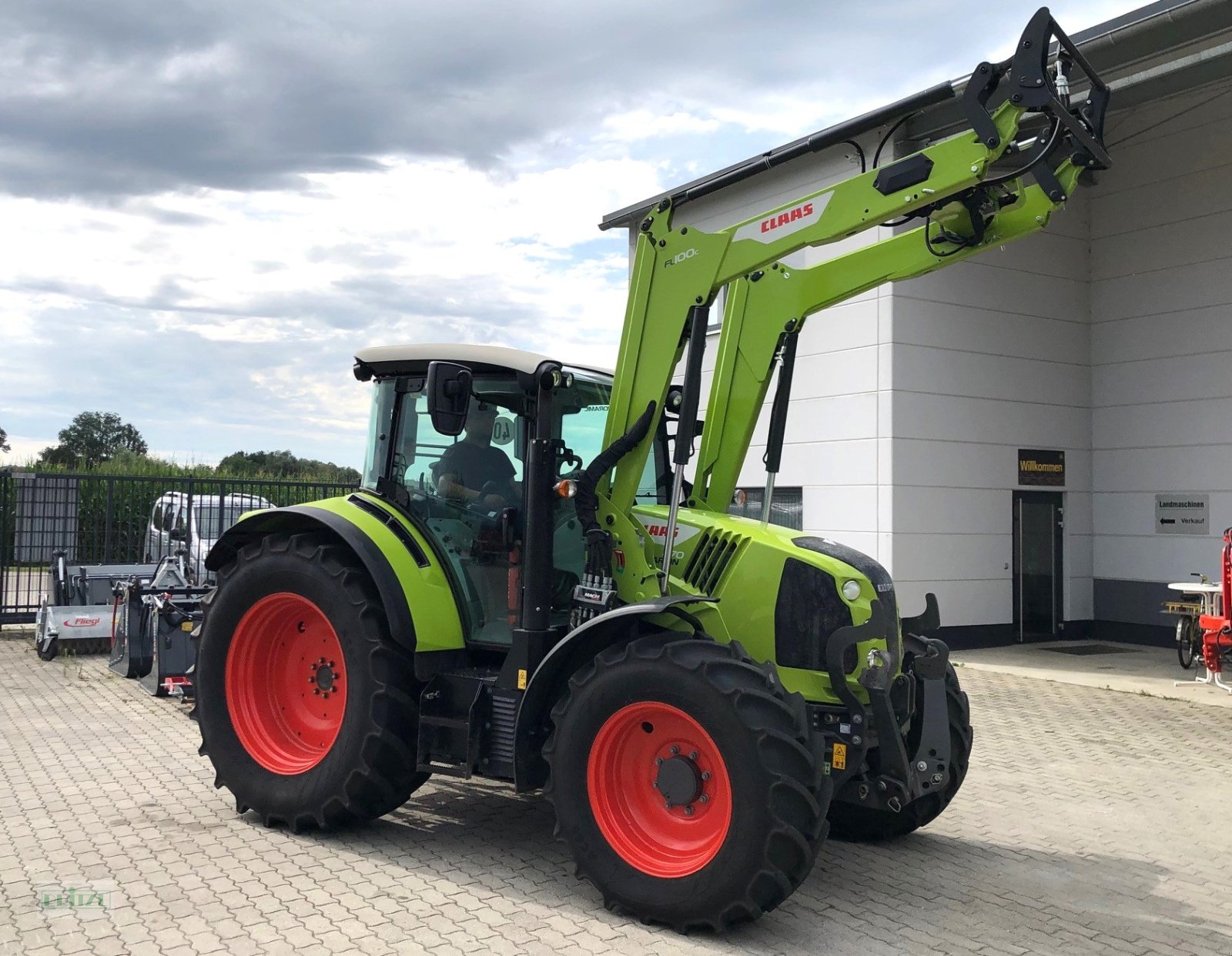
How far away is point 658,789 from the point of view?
4.76m

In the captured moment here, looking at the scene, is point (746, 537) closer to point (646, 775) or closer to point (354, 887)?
point (646, 775)

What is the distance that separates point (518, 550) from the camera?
5637 mm

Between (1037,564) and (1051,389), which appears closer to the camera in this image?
(1037,564)

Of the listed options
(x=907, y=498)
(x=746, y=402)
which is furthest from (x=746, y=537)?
(x=907, y=498)

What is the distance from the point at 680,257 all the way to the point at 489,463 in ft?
4.74

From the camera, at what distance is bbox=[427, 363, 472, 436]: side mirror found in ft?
17.6

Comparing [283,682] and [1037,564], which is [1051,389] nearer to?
[1037,564]

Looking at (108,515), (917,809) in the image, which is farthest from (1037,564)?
(108,515)

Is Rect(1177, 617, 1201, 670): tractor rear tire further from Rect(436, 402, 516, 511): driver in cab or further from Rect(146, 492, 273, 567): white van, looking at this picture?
Rect(146, 492, 273, 567): white van

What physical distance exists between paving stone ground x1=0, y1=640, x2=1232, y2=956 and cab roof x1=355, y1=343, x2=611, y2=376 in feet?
8.00

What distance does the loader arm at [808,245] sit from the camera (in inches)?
189

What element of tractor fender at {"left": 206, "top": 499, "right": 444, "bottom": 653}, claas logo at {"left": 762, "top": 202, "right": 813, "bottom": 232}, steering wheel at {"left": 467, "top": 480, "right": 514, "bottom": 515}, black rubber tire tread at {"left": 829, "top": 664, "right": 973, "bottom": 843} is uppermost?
claas logo at {"left": 762, "top": 202, "right": 813, "bottom": 232}

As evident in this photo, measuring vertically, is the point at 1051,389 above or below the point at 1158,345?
below

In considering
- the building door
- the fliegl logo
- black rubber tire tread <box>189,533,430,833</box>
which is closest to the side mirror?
black rubber tire tread <box>189,533,430,833</box>
